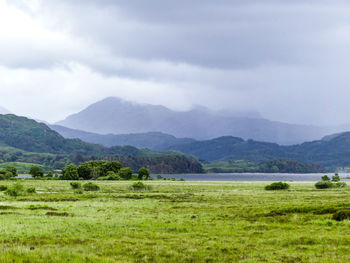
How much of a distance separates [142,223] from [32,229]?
11099mm

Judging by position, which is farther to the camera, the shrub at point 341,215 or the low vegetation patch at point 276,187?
the low vegetation patch at point 276,187

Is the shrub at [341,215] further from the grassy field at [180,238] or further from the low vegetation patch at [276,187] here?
the low vegetation patch at [276,187]

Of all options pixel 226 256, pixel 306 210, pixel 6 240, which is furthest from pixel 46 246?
pixel 306 210

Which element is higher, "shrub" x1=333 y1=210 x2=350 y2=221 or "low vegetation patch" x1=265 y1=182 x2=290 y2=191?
"shrub" x1=333 y1=210 x2=350 y2=221

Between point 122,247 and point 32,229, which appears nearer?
point 122,247

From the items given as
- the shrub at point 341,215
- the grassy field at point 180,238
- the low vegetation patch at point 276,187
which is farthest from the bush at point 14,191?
the shrub at point 341,215

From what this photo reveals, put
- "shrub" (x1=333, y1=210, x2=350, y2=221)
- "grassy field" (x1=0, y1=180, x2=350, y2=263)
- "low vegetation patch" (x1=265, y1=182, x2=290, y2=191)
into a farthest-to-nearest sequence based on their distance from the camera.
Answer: "low vegetation patch" (x1=265, y1=182, x2=290, y2=191) → "shrub" (x1=333, y1=210, x2=350, y2=221) → "grassy field" (x1=0, y1=180, x2=350, y2=263)

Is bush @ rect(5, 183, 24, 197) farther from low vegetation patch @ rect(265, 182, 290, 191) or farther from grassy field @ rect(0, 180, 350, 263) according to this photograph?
low vegetation patch @ rect(265, 182, 290, 191)

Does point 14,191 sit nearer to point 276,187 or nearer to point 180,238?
point 180,238

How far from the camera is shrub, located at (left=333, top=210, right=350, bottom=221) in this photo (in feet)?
134

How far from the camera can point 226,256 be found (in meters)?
24.5

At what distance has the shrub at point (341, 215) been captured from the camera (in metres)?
40.9

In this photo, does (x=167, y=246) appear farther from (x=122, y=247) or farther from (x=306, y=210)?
(x=306, y=210)

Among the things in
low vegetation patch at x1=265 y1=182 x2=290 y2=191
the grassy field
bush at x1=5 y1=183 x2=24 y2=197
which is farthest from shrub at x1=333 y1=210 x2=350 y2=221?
low vegetation patch at x1=265 y1=182 x2=290 y2=191
